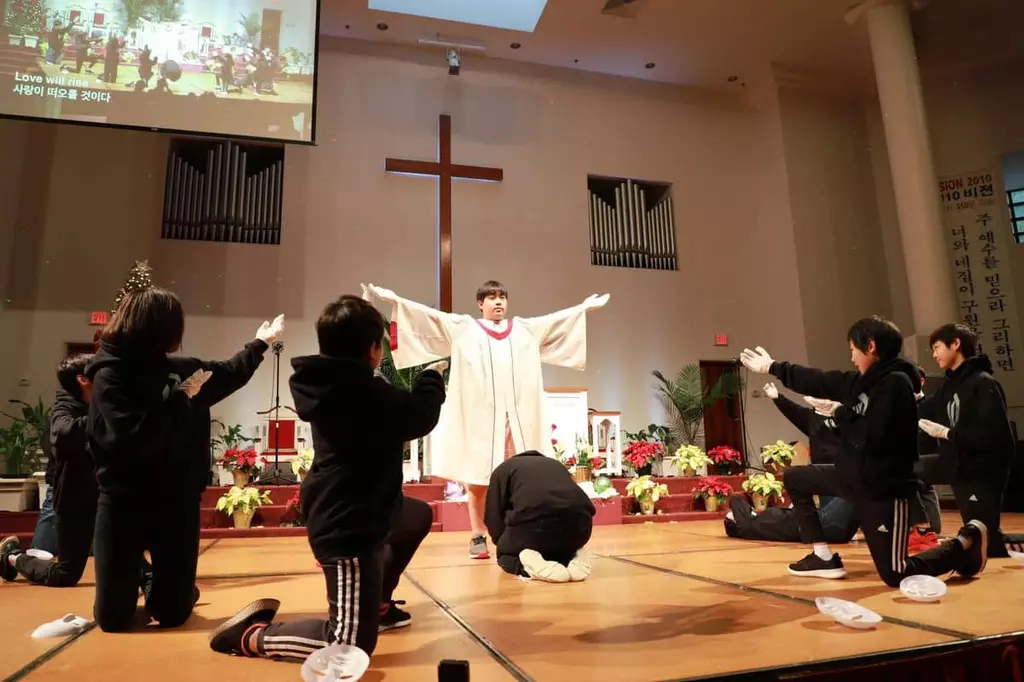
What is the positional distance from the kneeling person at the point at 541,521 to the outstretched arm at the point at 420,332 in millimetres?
1157

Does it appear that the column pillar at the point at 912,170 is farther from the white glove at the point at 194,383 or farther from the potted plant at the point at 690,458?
the white glove at the point at 194,383

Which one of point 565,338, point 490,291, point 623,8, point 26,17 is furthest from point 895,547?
point 26,17

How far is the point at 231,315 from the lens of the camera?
8312 millimetres

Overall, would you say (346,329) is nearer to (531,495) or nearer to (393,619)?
(393,619)

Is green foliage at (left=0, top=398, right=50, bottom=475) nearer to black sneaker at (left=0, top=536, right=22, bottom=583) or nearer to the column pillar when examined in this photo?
black sneaker at (left=0, top=536, right=22, bottom=583)

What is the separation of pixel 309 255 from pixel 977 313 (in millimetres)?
9091

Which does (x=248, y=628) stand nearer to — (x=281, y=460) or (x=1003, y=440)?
(x=1003, y=440)

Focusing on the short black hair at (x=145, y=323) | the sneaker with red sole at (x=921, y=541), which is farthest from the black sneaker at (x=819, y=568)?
the short black hair at (x=145, y=323)

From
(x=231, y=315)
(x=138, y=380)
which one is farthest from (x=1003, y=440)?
(x=231, y=315)

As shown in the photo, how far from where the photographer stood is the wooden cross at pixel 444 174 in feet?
27.5

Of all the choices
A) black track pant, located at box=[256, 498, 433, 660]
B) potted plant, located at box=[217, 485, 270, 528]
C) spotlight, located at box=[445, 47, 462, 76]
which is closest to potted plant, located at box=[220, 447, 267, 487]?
potted plant, located at box=[217, 485, 270, 528]

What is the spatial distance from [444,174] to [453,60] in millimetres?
1862

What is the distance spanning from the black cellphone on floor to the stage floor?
19 centimetres

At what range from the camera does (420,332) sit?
4059 mm
